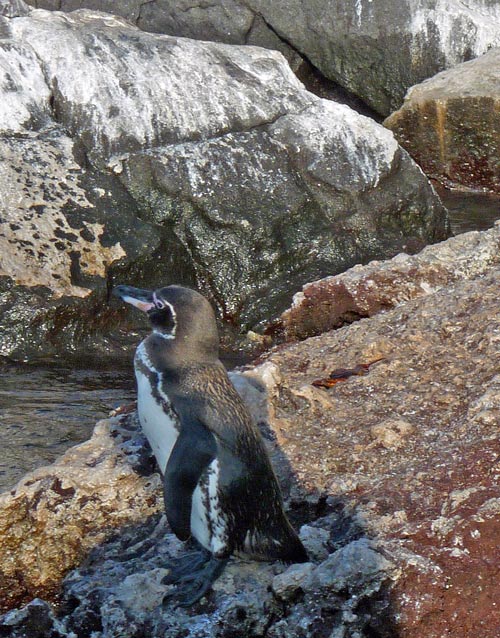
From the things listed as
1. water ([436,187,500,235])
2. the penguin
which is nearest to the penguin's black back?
the penguin

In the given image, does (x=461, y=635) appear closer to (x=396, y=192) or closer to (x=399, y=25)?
(x=396, y=192)

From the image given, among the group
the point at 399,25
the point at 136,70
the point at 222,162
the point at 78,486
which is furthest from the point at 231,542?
the point at 399,25

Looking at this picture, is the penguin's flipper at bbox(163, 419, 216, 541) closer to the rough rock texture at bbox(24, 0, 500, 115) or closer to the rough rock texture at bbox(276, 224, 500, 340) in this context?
the rough rock texture at bbox(276, 224, 500, 340)

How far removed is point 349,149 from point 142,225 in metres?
2.12

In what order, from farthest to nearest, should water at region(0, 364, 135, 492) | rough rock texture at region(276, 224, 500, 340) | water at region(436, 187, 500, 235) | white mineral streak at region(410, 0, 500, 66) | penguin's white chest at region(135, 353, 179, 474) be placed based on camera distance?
white mineral streak at region(410, 0, 500, 66) < water at region(436, 187, 500, 235) < rough rock texture at region(276, 224, 500, 340) < water at region(0, 364, 135, 492) < penguin's white chest at region(135, 353, 179, 474)

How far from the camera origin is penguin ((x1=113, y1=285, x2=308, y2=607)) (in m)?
3.21

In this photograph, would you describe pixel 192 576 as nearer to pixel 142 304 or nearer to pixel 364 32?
pixel 142 304

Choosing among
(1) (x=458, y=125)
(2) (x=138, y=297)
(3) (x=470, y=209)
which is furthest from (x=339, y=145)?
(2) (x=138, y=297)

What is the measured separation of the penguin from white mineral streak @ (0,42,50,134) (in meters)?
4.58

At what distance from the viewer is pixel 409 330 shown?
466cm

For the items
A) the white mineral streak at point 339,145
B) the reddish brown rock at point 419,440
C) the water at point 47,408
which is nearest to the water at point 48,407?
the water at point 47,408

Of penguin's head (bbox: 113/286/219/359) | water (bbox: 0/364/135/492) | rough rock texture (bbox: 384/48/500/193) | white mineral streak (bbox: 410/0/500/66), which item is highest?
white mineral streak (bbox: 410/0/500/66)

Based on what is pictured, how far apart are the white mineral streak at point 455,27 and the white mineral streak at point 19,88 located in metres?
7.70

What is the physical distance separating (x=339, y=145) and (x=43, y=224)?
9.18ft
